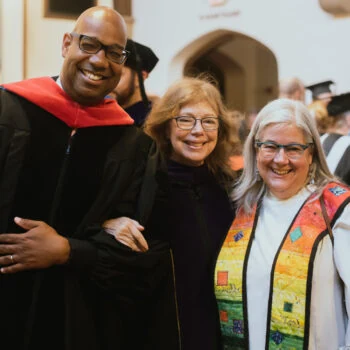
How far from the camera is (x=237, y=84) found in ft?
41.1

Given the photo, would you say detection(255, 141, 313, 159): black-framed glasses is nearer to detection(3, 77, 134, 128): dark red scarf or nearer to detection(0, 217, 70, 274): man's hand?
detection(3, 77, 134, 128): dark red scarf

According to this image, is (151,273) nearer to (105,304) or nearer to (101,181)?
(105,304)

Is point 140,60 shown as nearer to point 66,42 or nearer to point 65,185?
point 66,42

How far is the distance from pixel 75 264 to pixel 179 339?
66 centimetres

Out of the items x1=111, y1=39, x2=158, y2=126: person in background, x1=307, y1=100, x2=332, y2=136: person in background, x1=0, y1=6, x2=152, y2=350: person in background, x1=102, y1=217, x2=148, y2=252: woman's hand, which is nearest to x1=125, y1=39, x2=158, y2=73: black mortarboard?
x1=111, y1=39, x2=158, y2=126: person in background

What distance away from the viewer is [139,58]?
11.4 ft

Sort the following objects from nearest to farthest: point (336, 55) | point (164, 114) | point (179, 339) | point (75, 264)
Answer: point (75, 264)
point (179, 339)
point (164, 114)
point (336, 55)

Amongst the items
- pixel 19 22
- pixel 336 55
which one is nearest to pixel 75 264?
pixel 336 55

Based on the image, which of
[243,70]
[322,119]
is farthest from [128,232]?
[243,70]

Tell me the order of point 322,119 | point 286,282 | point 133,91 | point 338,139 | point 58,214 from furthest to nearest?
point 322,119, point 338,139, point 133,91, point 286,282, point 58,214

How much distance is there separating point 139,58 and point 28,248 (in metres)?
1.83

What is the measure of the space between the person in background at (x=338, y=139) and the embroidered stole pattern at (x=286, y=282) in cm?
133

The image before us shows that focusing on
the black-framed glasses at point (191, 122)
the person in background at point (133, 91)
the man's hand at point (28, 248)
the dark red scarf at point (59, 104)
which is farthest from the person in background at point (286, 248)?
the person in background at point (133, 91)

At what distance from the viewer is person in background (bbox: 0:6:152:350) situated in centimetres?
205
